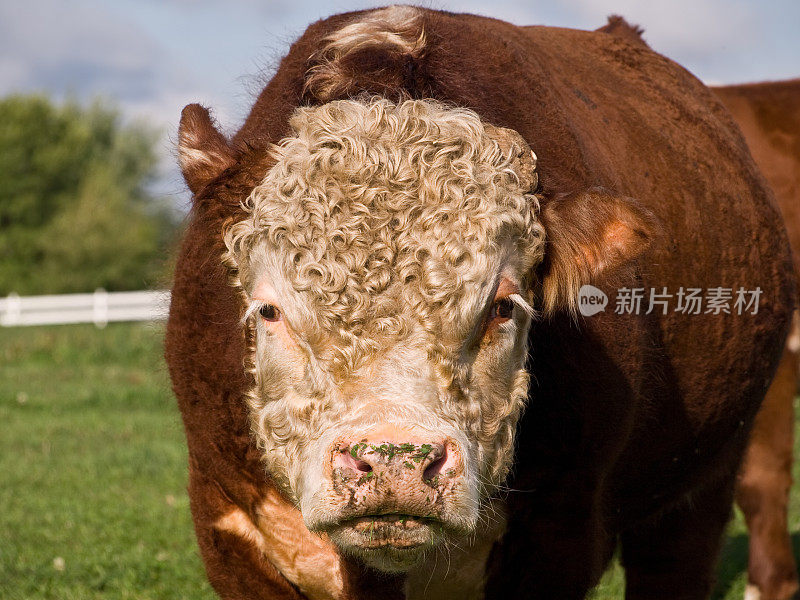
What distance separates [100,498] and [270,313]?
5.21 metres

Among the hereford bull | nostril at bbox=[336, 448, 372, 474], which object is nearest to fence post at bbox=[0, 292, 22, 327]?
the hereford bull

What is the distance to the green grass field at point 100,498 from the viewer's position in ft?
18.7

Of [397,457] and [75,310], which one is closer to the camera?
[397,457]

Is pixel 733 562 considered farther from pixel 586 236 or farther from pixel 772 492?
pixel 586 236

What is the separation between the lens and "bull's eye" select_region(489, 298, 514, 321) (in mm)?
2812

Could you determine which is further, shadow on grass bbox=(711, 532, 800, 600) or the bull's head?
shadow on grass bbox=(711, 532, 800, 600)

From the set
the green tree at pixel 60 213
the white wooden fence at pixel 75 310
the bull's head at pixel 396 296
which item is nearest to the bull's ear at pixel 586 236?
the bull's head at pixel 396 296

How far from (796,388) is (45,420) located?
720 cm

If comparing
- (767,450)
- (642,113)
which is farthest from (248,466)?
(767,450)

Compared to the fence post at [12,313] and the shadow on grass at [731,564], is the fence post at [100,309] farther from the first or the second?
the shadow on grass at [731,564]

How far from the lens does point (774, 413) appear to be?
691 centimetres

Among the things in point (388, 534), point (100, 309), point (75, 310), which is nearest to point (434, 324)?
point (388, 534)

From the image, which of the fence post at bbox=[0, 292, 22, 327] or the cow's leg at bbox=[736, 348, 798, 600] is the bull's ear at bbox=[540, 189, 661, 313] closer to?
the cow's leg at bbox=[736, 348, 798, 600]

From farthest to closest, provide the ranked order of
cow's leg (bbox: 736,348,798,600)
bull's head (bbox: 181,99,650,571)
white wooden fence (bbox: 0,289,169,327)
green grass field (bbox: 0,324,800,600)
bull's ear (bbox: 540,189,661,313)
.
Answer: white wooden fence (bbox: 0,289,169,327)
cow's leg (bbox: 736,348,798,600)
green grass field (bbox: 0,324,800,600)
bull's ear (bbox: 540,189,661,313)
bull's head (bbox: 181,99,650,571)
